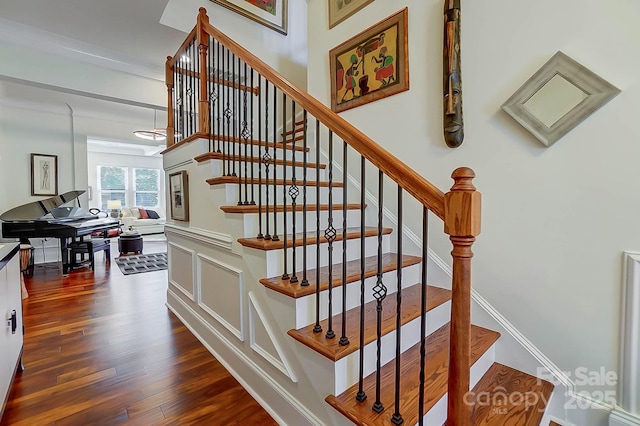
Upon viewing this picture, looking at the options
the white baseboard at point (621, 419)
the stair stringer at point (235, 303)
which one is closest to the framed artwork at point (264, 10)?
the stair stringer at point (235, 303)

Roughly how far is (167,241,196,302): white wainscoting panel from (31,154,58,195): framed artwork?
4.46 metres

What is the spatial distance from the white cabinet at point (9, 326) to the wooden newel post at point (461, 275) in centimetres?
205

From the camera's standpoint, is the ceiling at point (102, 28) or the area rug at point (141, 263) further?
the area rug at point (141, 263)

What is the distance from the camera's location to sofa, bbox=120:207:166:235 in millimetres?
8305

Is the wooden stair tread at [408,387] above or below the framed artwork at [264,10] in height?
below

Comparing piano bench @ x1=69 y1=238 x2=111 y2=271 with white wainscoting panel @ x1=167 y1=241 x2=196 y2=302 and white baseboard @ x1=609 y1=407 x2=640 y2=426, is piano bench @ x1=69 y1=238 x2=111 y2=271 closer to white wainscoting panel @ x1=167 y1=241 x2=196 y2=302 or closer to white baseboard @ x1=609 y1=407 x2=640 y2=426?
white wainscoting panel @ x1=167 y1=241 x2=196 y2=302

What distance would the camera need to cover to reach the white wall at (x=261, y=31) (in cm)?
305

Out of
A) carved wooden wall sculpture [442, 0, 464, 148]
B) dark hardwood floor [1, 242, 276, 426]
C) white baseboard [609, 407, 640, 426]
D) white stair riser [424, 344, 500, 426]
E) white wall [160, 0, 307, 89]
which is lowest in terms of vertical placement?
dark hardwood floor [1, 242, 276, 426]

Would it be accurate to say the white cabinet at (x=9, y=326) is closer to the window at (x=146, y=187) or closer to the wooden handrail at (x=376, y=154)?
the wooden handrail at (x=376, y=154)

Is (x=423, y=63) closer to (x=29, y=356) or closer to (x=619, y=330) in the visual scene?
(x=619, y=330)

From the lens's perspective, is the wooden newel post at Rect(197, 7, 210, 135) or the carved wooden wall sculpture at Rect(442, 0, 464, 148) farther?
the wooden newel post at Rect(197, 7, 210, 135)

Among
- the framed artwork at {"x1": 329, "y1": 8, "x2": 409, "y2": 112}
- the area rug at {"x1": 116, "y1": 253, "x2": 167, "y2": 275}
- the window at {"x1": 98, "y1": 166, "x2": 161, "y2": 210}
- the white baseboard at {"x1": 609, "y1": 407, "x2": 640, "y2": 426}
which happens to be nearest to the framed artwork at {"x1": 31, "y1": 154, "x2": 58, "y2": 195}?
the area rug at {"x1": 116, "y1": 253, "x2": 167, "y2": 275}

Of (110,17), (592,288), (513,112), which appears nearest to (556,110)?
(513,112)

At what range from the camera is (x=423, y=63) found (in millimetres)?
1978
